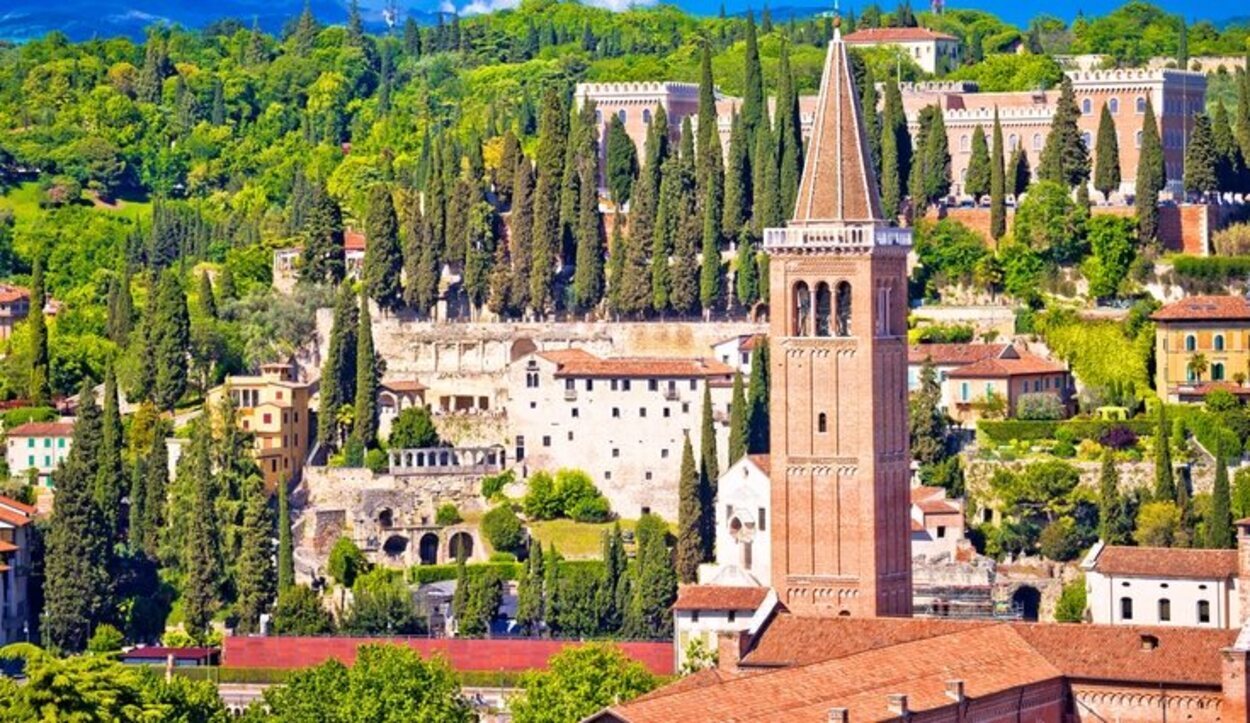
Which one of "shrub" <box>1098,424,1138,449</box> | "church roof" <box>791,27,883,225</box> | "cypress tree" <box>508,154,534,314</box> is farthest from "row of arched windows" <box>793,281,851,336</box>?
"cypress tree" <box>508,154,534,314</box>

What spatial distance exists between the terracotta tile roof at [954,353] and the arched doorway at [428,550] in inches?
458

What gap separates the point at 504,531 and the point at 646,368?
562cm

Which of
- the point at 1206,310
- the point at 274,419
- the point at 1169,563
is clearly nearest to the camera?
the point at 1169,563

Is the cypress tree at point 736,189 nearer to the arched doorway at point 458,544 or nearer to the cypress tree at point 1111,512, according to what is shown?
the arched doorway at point 458,544

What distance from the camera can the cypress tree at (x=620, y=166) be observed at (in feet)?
337

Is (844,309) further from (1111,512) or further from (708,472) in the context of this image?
(708,472)

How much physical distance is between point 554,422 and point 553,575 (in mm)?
8413

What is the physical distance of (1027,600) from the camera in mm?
85875

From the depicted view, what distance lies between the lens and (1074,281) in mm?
97375

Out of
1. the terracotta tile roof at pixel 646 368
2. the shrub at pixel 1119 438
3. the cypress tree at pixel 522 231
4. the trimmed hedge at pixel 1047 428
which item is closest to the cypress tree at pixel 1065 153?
the trimmed hedge at pixel 1047 428

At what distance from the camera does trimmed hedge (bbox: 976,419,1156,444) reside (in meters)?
89.9

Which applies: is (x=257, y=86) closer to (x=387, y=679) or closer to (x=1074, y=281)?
(x=1074, y=281)

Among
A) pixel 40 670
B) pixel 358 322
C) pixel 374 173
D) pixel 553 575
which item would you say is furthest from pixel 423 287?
pixel 40 670

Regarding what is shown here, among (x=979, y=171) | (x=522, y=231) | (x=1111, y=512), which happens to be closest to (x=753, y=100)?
(x=979, y=171)
